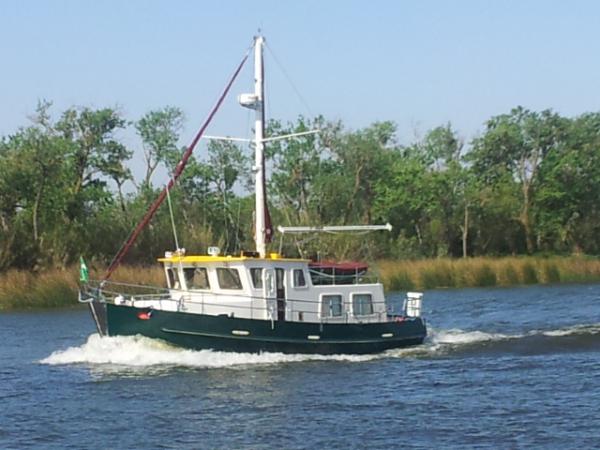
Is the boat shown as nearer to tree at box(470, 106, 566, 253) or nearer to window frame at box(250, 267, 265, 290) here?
window frame at box(250, 267, 265, 290)

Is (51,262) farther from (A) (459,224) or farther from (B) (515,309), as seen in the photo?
(A) (459,224)

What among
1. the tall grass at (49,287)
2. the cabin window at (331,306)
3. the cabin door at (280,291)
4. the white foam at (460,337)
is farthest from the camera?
the tall grass at (49,287)

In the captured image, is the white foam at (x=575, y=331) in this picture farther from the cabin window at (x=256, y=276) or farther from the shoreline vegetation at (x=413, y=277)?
the shoreline vegetation at (x=413, y=277)

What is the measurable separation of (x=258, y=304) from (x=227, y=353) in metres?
1.55

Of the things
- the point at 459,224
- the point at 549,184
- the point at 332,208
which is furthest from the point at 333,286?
the point at 549,184

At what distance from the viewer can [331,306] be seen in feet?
103

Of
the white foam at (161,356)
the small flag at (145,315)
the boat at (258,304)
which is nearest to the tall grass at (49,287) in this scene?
the boat at (258,304)

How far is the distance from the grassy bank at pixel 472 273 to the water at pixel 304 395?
1966 cm

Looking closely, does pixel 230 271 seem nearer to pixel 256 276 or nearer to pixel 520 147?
pixel 256 276

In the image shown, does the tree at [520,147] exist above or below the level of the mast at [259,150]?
above

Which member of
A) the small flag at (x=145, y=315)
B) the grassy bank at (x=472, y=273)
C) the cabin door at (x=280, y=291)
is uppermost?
the grassy bank at (x=472, y=273)

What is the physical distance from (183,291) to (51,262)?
2737 cm

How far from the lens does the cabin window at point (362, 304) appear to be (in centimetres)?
3169

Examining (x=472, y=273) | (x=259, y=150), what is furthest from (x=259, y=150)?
(x=472, y=273)
